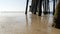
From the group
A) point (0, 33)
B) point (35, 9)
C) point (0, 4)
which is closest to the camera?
point (0, 33)

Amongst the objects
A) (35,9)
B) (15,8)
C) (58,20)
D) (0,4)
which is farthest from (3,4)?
(58,20)

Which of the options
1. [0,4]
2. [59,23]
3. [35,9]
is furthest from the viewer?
[0,4]

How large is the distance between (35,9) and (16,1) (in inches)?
37.0

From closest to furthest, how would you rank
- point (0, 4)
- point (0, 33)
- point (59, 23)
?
point (0, 33)
point (59, 23)
point (0, 4)

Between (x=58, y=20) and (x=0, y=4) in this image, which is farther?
(x=0, y=4)

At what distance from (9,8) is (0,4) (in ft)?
0.80

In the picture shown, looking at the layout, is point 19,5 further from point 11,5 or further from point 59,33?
point 59,33

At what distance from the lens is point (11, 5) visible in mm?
3451

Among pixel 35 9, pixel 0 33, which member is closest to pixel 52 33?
pixel 0 33

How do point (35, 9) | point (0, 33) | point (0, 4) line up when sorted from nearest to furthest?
point (0, 33) < point (35, 9) < point (0, 4)

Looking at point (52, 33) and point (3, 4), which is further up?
point (3, 4)

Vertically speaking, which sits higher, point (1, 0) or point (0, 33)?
point (1, 0)

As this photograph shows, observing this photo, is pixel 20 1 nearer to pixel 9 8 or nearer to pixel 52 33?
pixel 9 8

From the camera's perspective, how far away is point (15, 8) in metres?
3.49
